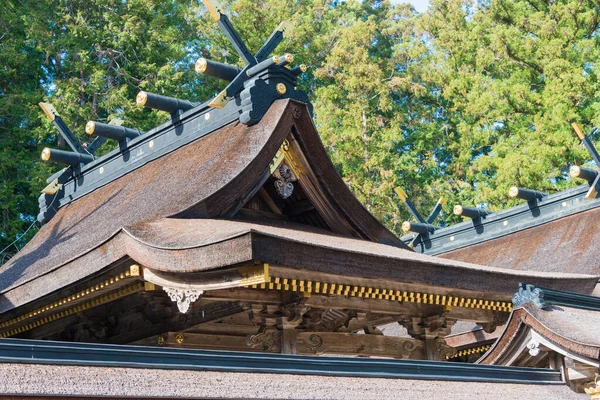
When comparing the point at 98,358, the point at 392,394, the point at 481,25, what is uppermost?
the point at 481,25

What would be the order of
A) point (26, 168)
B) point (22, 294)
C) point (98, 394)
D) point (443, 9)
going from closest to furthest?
point (98, 394) < point (22, 294) < point (26, 168) < point (443, 9)

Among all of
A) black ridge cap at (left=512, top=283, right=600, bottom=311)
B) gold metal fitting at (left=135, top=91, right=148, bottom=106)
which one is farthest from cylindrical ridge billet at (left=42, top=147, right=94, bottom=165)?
black ridge cap at (left=512, top=283, right=600, bottom=311)

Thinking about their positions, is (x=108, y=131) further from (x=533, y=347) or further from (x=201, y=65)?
(x=533, y=347)

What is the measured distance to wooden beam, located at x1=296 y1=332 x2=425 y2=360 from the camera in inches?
452

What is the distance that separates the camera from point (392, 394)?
28.2ft

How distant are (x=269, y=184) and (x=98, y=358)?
591 cm

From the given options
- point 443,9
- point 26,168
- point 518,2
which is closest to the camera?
point 26,168

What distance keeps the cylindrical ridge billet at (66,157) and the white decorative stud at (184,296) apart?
800 cm

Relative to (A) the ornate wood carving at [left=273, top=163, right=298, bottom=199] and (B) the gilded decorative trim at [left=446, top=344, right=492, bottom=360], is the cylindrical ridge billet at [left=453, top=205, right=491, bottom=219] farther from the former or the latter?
(A) the ornate wood carving at [left=273, top=163, right=298, bottom=199]

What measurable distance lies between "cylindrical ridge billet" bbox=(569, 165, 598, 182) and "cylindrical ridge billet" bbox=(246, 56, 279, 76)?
8087mm

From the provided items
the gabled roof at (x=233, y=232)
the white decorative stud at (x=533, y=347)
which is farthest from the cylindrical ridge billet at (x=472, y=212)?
the white decorative stud at (x=533, y=347)

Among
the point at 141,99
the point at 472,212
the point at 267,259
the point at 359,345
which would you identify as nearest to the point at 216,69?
the point at 141,99

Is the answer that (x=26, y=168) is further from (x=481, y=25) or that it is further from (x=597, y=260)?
(x=597, y=260)

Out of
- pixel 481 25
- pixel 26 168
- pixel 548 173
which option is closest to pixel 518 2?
pixel 481 25
